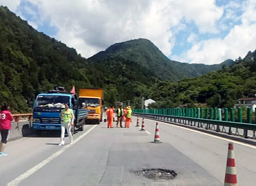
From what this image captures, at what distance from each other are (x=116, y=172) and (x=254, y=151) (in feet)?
19.7

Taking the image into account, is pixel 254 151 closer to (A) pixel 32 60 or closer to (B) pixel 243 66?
(A) pixel 32 60

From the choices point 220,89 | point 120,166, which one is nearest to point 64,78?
point 220,89

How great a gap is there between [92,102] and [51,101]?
44.3 feet

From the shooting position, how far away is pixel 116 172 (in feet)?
24.2

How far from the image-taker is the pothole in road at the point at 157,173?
22.6ft

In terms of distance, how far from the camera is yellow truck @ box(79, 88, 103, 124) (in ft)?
97.3

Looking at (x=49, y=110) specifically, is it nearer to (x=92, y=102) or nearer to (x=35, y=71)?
(x=92, y=102)

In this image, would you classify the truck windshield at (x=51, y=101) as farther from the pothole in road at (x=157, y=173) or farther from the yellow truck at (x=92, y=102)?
the yellow truck at (x=92, y=102)

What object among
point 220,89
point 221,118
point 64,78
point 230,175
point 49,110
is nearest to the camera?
point 230,175

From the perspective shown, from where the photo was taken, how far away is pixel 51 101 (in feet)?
55.4

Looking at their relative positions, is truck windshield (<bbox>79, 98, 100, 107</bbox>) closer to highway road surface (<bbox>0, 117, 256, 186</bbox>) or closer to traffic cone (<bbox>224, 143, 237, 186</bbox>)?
highway road surface (<bbox>0, 117, 256, 186</bbox>)

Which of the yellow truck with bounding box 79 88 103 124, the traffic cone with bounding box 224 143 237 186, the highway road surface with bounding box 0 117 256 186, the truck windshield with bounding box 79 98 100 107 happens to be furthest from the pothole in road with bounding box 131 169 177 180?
the truck windshield with bounding box 79 98 100 107

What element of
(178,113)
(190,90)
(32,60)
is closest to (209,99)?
(190,90)

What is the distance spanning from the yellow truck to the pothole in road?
843 inches
